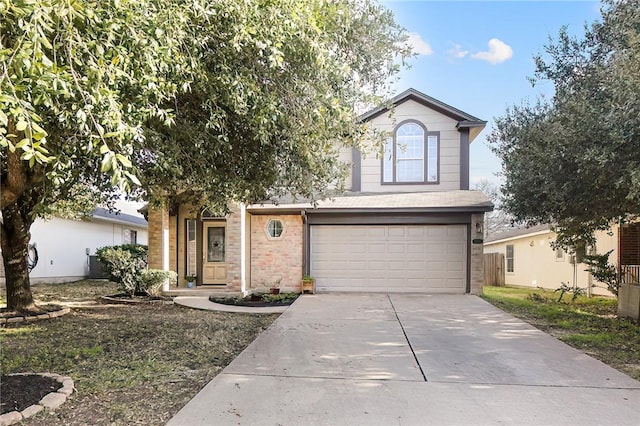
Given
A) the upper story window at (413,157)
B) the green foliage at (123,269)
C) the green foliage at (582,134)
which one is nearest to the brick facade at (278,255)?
the green foliage at (123,269)

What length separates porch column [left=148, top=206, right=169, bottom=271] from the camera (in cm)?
1202

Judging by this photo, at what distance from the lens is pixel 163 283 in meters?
11.6

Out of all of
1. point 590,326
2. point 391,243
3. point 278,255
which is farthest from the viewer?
point 278,255

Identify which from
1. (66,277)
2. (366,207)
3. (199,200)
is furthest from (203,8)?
(66,277)

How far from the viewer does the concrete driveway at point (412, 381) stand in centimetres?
373

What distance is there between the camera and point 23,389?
4.16 metres

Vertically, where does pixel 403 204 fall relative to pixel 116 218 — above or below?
above

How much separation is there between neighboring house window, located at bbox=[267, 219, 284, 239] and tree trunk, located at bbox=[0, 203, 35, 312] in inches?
241

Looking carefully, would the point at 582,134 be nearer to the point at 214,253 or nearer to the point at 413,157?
the point at 413,157

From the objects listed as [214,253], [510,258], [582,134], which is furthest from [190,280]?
[510,258]

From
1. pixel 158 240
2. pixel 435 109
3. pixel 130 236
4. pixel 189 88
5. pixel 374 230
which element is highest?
pixel 435 109

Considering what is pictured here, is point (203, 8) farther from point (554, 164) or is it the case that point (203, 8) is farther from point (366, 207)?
point (366, 207)

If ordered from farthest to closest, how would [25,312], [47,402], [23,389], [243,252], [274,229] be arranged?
1. [274,229]
2. [243,252]
3. [25,312]
4. [23,389]
5. [47,402]

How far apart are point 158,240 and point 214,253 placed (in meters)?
1.92
